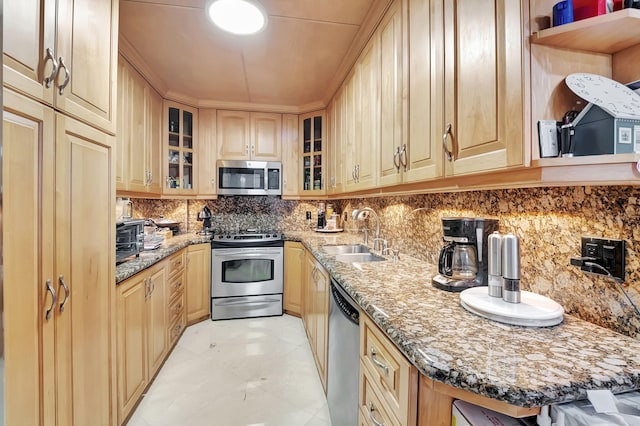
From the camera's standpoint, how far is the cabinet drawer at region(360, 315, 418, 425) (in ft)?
2.36

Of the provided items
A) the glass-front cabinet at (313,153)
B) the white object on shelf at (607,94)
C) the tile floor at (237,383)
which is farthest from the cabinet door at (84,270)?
the glass-front cabinet at (313,153)

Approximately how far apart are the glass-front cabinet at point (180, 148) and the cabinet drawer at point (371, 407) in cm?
277

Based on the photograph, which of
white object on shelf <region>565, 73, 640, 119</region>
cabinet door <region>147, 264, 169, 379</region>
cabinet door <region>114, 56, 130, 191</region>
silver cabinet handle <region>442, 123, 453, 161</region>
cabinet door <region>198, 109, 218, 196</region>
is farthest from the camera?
cabinet door <region>198, 109, 218, 196</region>

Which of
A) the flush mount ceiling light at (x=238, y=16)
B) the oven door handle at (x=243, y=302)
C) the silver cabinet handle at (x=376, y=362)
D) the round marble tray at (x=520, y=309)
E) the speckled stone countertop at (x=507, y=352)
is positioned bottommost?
the oven door handle at (x=243, y=302)

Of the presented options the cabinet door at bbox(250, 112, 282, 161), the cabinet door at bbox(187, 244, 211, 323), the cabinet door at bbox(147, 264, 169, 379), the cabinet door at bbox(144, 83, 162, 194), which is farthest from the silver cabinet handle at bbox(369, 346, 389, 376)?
the cabinet door at bbox(250, 112, 282, 161)

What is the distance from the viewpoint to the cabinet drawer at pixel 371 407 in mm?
854

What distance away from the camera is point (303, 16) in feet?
5.69

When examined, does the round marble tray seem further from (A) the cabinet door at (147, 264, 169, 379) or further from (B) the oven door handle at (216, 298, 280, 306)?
(B) the oven door handle at (216, 298, 280, 306)

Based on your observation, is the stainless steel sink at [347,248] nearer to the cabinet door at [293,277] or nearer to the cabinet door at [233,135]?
the cabinet door at [293,277]

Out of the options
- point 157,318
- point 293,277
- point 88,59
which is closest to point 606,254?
point 88,59

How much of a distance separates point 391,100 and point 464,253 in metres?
0.90

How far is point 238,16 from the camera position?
5.53ft

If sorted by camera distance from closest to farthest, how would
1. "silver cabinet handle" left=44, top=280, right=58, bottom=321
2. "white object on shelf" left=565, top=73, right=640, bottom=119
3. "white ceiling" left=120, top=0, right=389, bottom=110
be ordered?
"white object on shelf" left=565, top=73, right=640, bottom=119, "silver cabinet handle" left=44, top=280, right=58, bottom=321, "white ceiling" left=120, top=0, right=389, bottom=110

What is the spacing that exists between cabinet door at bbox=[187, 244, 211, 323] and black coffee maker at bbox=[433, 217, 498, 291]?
7.99 feet
